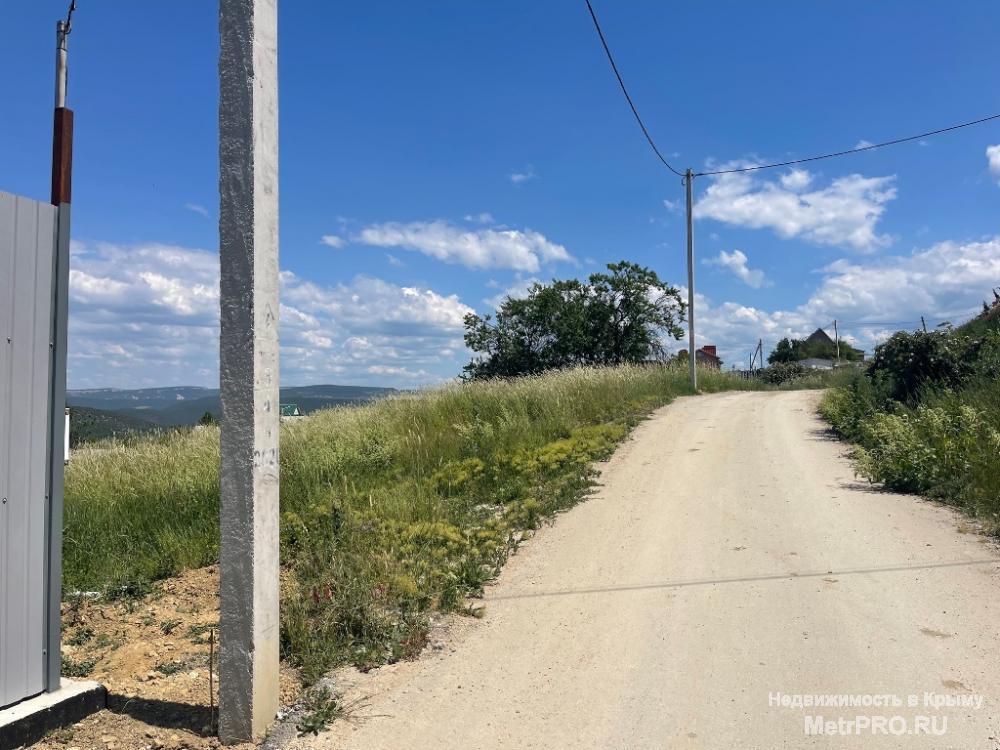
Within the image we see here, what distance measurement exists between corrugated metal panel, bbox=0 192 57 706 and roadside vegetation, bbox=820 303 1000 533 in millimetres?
7520

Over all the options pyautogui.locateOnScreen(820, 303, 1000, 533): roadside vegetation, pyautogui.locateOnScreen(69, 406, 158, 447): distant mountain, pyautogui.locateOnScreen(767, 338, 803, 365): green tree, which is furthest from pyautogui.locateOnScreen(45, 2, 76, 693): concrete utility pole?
pyautogui.locateOnScreen(767, 338, 803, 365): green tree

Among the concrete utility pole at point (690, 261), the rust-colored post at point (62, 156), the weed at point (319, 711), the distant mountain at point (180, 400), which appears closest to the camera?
the weed at point (319, 711)

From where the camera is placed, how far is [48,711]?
3.67m

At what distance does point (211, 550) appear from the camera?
684 centimetres

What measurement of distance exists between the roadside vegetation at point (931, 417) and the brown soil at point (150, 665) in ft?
22.2

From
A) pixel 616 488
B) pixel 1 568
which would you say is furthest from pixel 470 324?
pixel 1 568

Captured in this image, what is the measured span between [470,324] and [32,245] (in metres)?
36.4

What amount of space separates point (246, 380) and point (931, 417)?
31.5ft

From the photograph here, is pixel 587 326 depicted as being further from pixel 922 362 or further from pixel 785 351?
pixel 785 351

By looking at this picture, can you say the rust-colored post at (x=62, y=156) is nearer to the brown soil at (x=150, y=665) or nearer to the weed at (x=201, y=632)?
the brown soil at (x=150, y=665)

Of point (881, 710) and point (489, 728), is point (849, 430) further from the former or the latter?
point (489, 728)

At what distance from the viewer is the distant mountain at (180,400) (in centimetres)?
1691

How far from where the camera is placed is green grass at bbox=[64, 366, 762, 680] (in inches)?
197

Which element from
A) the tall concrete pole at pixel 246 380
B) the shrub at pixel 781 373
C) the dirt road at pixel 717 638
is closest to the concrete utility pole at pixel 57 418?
the tall concrete pole at pixel 246 380
